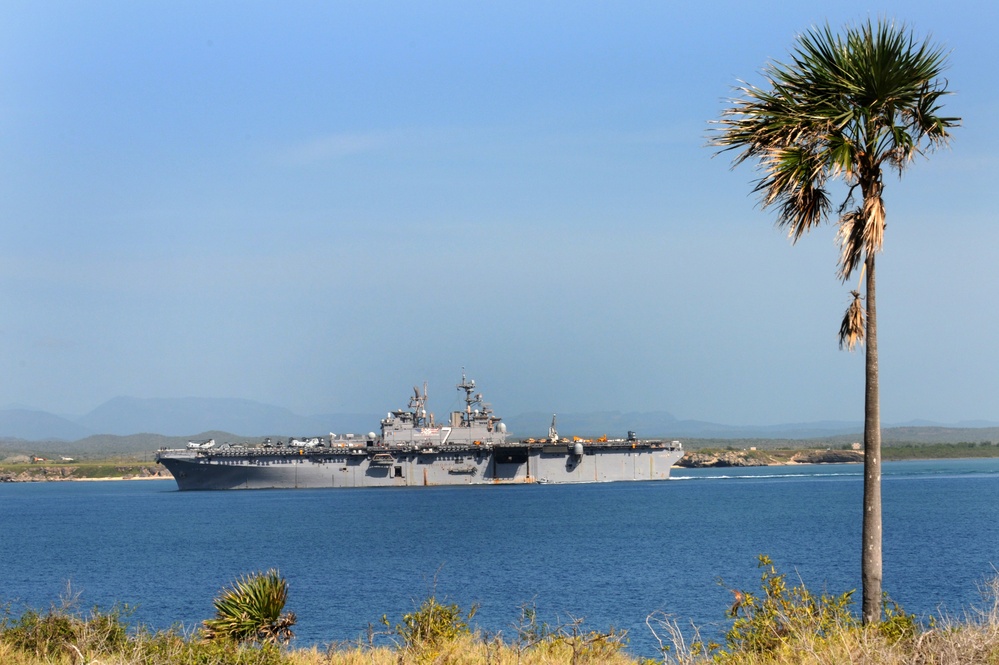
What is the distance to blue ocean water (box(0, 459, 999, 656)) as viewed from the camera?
23514 millimetres

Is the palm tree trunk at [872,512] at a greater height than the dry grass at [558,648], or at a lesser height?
greater

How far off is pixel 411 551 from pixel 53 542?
1744cm

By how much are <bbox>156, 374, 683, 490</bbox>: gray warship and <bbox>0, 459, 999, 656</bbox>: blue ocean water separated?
9.27 m

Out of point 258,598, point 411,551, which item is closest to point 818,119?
point 258,598

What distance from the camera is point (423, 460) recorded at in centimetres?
8094

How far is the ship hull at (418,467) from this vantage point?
260 ft

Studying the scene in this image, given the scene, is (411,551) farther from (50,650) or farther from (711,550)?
(50,650)

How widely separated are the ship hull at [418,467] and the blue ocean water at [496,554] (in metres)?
9.09

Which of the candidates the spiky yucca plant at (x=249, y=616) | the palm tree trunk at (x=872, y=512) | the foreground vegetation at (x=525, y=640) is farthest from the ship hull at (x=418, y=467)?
the palm tree trunk at (x=872, y=512)

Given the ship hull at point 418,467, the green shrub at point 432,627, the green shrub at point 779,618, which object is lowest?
the ship hull at point 418,467

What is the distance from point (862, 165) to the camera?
11.0m

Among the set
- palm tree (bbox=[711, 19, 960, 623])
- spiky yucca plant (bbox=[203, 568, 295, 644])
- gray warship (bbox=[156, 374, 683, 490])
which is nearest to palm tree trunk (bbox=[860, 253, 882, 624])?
palm tree (bbox=[711, 19, 960, 623])

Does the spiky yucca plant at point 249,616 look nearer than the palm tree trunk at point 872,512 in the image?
No

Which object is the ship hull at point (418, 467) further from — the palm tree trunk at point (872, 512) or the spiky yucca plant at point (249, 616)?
the palm tree trunk at point (872, 512)
